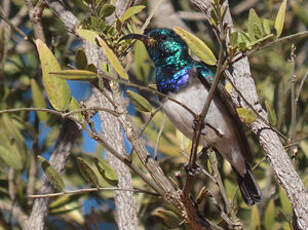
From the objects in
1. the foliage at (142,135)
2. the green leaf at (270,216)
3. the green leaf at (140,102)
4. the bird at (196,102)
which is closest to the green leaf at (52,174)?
the foliage at (142,135)

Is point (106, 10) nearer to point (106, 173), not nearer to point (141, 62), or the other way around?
point (106, 173)

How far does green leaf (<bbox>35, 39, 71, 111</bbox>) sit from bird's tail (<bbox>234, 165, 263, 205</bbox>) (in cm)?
111

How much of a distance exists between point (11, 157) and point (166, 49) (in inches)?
29.8

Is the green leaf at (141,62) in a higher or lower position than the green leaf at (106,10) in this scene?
lower

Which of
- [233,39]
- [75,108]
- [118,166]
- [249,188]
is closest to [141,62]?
[118,166]

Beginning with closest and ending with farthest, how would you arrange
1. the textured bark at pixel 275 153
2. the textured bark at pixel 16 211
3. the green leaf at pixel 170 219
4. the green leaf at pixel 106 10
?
the green leaf at pixel 106 10 → the textured bark at pixel 275 153 → the green leaf at pixel 170 219 → the textured bark at pixel 16 211

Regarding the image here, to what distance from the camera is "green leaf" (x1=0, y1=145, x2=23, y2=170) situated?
2520 mm

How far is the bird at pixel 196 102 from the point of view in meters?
2.28

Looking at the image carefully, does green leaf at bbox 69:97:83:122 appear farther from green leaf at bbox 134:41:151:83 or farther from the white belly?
green leaf at bbox 134:41:151:83

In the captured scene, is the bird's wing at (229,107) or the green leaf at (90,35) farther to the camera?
the bird's wing at (229,107)

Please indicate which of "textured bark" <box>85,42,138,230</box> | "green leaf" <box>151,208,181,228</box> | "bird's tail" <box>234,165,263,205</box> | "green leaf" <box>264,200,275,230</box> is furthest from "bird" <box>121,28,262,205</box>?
"green leaf" <box>151,208,181,228</box>

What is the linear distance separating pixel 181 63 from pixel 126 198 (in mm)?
617

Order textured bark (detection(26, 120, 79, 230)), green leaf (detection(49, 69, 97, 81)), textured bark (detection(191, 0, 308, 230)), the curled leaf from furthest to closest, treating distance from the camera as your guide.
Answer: textured bark (detection(26, 120, 79, 230)) < textured bark (detection(191, 0, 308, 230)) < the curled leaf < green leaf (detection(49, 69, 97, 81))

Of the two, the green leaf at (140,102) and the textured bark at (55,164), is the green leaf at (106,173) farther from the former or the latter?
the textured bark at (55,164)
